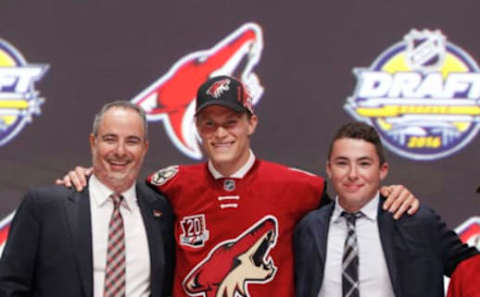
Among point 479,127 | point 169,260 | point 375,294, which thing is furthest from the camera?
point 479,127

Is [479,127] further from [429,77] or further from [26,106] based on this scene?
[26,106]

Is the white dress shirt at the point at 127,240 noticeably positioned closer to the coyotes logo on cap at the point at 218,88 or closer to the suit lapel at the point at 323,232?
the coyotes logo on cap at the point at 218,88

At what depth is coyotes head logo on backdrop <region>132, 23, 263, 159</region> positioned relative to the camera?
3.91 m

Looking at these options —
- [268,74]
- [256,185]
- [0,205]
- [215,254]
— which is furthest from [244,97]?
[0,205]

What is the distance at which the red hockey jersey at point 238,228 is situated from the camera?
2.15 meters

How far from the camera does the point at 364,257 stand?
208 cm

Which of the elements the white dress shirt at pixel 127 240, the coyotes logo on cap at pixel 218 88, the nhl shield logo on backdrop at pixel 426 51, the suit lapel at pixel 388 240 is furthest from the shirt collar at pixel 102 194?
the nhl shield logo on backdrop at pixel 426 51

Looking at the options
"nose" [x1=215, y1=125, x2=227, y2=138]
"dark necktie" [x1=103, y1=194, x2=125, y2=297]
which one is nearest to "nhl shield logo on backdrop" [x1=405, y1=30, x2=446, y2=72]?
"nose" [x1=215, y1=125, x2=227, y2=138]

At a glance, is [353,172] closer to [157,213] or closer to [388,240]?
[388,240]

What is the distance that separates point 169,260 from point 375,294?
69 cm

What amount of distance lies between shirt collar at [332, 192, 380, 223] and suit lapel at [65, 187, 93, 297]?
31.6 inches

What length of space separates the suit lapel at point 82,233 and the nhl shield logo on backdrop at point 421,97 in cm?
218

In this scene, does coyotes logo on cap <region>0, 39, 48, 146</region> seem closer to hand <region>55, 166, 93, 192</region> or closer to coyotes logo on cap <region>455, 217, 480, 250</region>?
hand <region>55, 166, 93, 192</region>

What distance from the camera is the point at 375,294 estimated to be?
205 centimetres
